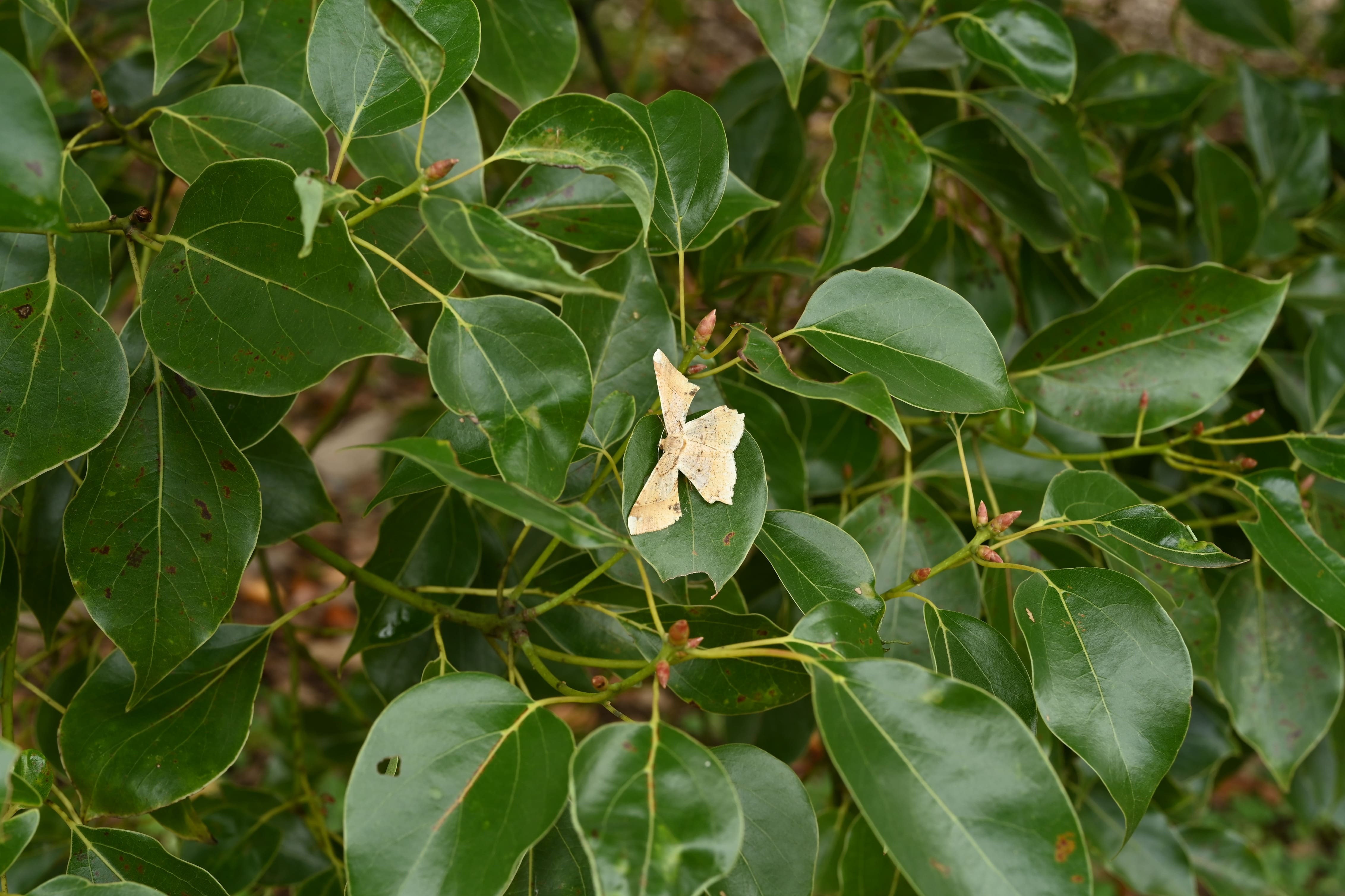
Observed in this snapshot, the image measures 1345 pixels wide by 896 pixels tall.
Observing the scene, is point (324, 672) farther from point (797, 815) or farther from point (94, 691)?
point (797, 815)

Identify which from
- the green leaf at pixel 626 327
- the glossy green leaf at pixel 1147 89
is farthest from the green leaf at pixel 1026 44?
the green leaf at pixel 626 327

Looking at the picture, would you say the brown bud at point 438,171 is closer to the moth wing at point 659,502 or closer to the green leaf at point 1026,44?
the moth wing at point 659,502

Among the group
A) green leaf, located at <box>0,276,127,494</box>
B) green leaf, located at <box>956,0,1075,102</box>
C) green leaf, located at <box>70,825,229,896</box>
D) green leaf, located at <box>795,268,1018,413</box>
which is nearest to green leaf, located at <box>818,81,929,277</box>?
green leaf, located at <box>956,0,1075,102</box>

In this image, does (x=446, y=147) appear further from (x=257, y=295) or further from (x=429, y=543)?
(x=429, y=543)

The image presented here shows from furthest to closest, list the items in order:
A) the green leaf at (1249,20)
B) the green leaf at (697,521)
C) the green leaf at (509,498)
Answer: the green leaf at (1249,20), the green leaf at (697,521), the green leaf at (509,498)

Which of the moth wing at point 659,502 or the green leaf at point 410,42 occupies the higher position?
the green leaf at point 410,42

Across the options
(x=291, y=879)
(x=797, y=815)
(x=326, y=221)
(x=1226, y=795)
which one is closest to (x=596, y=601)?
(x=797, y=815)

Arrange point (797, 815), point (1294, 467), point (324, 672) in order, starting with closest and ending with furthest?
1. point (797, 815)
2. point (1294, 467)
3. point (324, 672)
